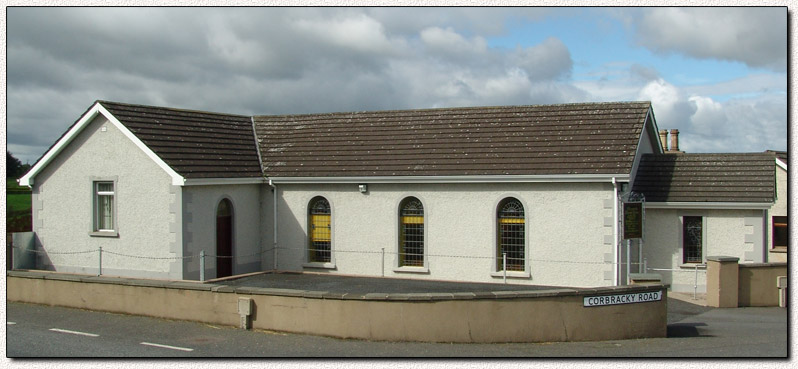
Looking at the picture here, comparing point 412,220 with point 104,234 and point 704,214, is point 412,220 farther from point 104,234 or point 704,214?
point 104,234

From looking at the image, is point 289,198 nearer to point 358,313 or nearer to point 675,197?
point 358,313

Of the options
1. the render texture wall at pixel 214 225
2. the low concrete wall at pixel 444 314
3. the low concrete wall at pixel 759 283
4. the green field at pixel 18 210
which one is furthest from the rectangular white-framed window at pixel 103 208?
the low concrete wall at pixel 759 283

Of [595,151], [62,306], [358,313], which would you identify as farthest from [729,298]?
[62,306]

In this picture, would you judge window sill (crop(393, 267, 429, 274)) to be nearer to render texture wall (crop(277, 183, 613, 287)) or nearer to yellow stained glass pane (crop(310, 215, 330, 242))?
render texture wall (crop(277, 183, 613, 287))

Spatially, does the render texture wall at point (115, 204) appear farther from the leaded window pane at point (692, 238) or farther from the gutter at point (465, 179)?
the leaded window pane at point (692, 238)

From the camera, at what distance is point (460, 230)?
68.9 ft

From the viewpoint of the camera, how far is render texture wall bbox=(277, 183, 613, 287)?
1975 cm

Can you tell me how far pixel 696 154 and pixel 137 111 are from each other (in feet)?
52.6

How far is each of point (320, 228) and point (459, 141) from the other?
15.9 ft

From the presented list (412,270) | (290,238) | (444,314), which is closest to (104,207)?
(290,238)

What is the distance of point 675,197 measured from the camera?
69.0 feet

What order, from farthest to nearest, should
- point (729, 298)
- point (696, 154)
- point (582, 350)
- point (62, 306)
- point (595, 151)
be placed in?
1. point (696, 154)
2. point (595, 151)
3. point (729, 298)
4. point (62, 306)
5. point (582, 350)

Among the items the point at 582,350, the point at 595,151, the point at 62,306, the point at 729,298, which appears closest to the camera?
the point at 582,350

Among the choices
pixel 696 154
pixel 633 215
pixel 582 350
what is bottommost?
pixel 582 350
